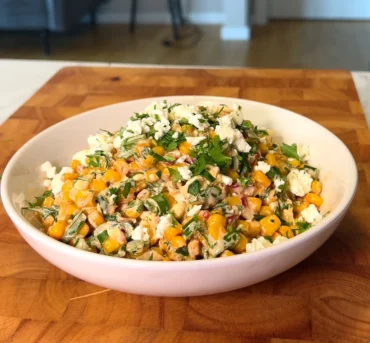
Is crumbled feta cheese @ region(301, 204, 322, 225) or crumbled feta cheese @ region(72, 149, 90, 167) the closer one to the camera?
crumbled feta cheese @ region(301, 204, 322, 225)

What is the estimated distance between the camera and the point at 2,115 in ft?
5.32

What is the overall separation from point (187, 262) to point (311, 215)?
1.01 feet

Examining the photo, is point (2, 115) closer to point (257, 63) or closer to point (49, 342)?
point (49, 342)

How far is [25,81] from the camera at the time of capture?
187 cm

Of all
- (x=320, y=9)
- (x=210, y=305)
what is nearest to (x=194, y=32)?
(x=320, y=9)

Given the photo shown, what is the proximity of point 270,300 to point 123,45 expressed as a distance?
471cm

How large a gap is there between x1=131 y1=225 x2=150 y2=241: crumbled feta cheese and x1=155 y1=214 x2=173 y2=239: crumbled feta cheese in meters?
0.02

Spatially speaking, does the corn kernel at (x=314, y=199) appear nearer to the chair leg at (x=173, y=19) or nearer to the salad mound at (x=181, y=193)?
the salad mound at (x=181, y=193)

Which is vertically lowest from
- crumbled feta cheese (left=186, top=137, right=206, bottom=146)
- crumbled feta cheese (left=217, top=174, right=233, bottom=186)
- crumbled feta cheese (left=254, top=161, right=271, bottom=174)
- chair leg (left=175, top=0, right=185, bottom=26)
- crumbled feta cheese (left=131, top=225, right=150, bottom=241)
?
chair leg (left=175, top=0, right=185, bottom=26)

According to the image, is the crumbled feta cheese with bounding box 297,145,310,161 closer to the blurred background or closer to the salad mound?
the salad mound

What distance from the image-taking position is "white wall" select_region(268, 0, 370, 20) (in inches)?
227

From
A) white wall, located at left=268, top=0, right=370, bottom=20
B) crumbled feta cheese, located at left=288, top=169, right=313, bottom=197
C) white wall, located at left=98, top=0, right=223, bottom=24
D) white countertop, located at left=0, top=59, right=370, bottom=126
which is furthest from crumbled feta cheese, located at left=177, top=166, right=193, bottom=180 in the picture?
white wall, located at left=268, top=0, right=370, bottom=20

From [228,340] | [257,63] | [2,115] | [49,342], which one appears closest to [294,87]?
[2,115]

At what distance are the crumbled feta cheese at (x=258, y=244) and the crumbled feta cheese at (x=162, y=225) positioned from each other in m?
0.13
